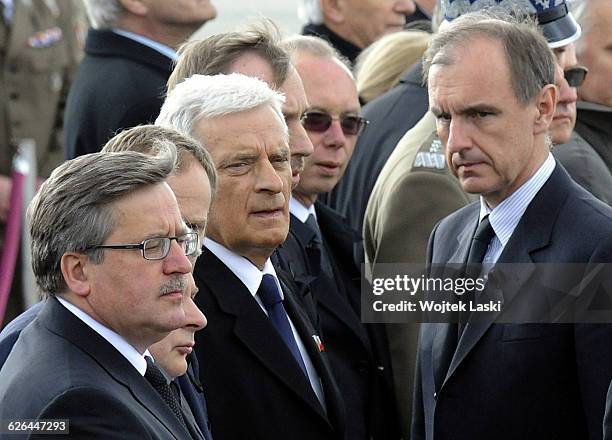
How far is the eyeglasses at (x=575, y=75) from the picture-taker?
5.06 m

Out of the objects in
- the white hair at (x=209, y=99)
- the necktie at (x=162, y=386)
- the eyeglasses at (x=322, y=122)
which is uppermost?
the white hair at (x=209, y=99)

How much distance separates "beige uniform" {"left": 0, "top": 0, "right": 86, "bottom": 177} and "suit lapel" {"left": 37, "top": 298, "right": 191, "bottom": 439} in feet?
7.82

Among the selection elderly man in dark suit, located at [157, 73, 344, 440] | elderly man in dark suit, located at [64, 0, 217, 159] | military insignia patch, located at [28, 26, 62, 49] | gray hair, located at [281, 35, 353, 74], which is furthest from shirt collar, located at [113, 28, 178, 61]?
elderly man in dark suit, located at [157, 73, 344, 440]

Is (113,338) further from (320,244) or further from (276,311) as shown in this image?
(320,244)

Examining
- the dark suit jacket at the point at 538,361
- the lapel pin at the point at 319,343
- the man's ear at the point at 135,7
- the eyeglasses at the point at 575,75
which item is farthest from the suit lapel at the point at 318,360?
Answer: the man's ear at the point at 135,7

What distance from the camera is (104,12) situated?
5742 millimetres

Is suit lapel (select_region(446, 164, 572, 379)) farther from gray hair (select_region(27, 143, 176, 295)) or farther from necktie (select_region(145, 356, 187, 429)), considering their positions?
gray hair (select_region(27, 143, 176, 295))

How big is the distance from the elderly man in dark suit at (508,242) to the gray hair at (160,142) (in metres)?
0.90

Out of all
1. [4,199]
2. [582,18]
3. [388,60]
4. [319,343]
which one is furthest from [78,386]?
[388,60]

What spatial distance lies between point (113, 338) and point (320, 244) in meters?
1.90

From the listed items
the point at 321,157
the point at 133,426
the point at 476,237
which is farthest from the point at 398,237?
the point at 133,426

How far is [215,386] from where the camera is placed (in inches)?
156

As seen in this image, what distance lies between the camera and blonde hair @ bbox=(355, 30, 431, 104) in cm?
631

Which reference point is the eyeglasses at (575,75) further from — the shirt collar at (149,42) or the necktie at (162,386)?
the necktie at (162,386)
